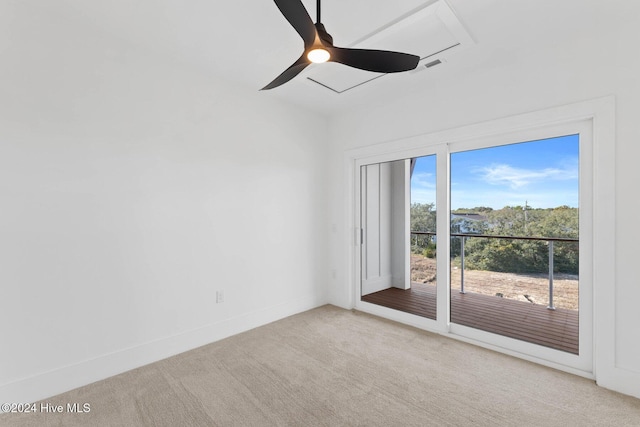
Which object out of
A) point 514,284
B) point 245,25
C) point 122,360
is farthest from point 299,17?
point 514,284

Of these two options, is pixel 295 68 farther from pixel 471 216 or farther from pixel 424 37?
pixel 471 216

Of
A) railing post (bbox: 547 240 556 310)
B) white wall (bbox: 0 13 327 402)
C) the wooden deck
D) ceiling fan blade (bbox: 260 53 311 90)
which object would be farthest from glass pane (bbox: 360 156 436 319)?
ceiling fan blade (bbox: 260 53 311 90)

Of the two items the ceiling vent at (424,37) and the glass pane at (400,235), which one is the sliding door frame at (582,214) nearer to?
the glass pane at (400,235)

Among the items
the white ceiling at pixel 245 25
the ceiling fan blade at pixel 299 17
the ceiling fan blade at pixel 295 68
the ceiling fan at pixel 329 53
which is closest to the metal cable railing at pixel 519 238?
the white ceiling at pixel 245 25

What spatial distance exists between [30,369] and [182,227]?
4.59ft

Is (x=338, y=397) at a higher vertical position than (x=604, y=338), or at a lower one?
lower

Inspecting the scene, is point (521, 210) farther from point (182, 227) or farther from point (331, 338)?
point (182, 227)

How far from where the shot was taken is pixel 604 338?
7.11ft

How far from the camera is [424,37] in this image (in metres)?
2.29

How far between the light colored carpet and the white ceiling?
2.42 meters

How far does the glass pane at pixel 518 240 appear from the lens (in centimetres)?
248

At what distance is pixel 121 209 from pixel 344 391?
2280 millimetres

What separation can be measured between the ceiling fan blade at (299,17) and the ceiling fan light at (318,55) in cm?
5

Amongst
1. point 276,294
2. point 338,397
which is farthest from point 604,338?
point 276,294
